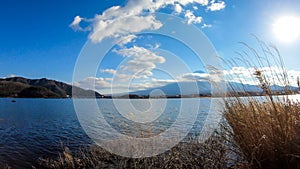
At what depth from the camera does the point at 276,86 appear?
12.9 feet

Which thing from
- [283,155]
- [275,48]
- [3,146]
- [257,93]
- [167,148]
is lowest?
[3,146]

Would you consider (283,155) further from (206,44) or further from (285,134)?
(206,44)

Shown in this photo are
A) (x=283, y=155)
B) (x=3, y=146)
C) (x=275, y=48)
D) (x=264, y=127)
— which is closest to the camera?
(x=283, y=155)

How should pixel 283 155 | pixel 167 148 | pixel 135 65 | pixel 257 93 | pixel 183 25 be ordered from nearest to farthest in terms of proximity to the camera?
pixel 283 155 < pixel 257 93 < pixel 183 25 < pixel 167 148 < pixel 135 65

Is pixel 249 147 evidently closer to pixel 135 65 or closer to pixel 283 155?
pixel 283 155

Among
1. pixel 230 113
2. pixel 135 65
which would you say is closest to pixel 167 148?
pixel 135 65

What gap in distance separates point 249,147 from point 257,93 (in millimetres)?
1203

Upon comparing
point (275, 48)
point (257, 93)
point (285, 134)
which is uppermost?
point (275, 48)

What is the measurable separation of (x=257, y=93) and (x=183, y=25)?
4.23 metres

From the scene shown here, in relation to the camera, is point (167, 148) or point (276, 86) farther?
point (167, 148)

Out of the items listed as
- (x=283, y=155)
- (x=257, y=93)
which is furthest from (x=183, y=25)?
(x=283, y=155)

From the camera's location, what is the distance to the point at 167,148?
895cm

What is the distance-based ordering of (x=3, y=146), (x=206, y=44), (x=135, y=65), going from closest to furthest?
(x=206, y=44), (x=135, y=65), (x=3, y=146)

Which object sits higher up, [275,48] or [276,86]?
[275,48]
